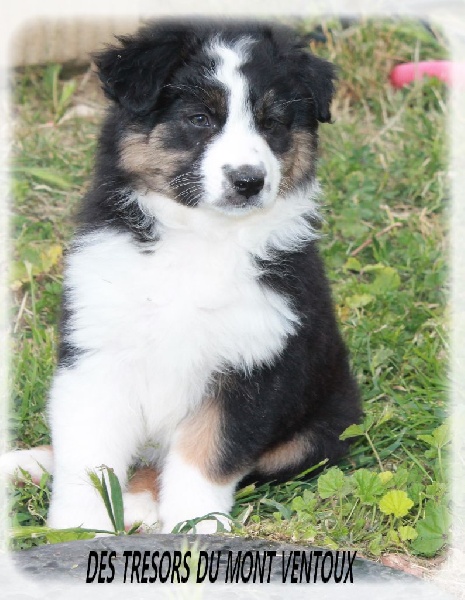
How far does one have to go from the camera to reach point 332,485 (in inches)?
163

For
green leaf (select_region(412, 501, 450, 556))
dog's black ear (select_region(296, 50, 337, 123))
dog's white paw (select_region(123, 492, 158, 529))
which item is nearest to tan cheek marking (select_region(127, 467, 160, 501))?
dog's white paw (select_region(123, 492, 158, 529))

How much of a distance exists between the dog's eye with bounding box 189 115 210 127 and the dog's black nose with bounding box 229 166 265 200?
10.8 inches

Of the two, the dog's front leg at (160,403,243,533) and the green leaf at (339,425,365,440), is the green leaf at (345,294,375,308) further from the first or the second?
the dog's front leg at (160,403,243,533)

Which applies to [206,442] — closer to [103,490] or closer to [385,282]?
[103,490]

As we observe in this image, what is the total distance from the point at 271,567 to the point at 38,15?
16.5 ft

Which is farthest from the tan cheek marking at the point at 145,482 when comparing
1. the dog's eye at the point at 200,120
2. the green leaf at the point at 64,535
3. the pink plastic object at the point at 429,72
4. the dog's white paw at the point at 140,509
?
the pink plastic object at the point at 429,72

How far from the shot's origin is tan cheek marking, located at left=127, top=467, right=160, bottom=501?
442 centimetres

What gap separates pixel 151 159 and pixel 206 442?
1173 mm

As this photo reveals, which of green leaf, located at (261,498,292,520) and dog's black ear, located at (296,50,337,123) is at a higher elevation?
dog's black ear, located at (296,50,337,123)

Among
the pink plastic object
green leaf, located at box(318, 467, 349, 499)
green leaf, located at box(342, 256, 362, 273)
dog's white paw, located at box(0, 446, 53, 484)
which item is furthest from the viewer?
the pink plastic object

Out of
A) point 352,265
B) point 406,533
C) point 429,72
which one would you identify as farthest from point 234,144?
point 429,72

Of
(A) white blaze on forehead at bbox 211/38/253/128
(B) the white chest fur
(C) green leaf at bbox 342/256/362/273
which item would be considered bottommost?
(C) green leaf at bbox 342/256/362/273

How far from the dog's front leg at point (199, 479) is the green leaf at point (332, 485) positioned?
337 millimetres

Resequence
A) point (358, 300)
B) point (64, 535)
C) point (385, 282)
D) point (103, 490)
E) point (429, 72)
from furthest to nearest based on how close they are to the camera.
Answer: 1. point (429, 72)
2. point (385, 282)
3. point (358, 300)
4. point (103, 490)
5. point (64, 535)
